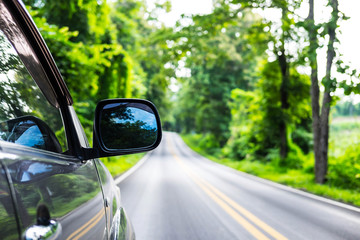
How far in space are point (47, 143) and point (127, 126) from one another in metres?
0.40

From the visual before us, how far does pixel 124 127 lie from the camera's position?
160 centimetres

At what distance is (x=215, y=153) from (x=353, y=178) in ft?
88.9

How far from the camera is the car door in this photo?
2.93 feet

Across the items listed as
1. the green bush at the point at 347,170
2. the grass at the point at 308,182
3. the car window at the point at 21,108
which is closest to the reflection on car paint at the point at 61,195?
the car window at the point at 21,108

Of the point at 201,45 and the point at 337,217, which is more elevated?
the point at 201,45

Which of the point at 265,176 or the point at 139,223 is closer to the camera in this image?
the point at 139,223

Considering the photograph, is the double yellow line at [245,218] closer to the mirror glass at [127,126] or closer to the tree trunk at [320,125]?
the mirror glass at [127,126]

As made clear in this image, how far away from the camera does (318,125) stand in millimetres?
12031

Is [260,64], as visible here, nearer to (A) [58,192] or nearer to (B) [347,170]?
(B) [347,170]

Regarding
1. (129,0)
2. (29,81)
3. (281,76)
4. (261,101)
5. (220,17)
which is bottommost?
(29,81)

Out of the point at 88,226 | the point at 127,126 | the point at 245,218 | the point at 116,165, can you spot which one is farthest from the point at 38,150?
the point at 116,165

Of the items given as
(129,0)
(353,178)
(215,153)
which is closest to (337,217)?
(353,178)

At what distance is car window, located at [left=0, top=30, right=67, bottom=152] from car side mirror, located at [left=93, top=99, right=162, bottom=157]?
0.22 meters

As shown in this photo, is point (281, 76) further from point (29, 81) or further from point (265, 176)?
point (29, 81)
